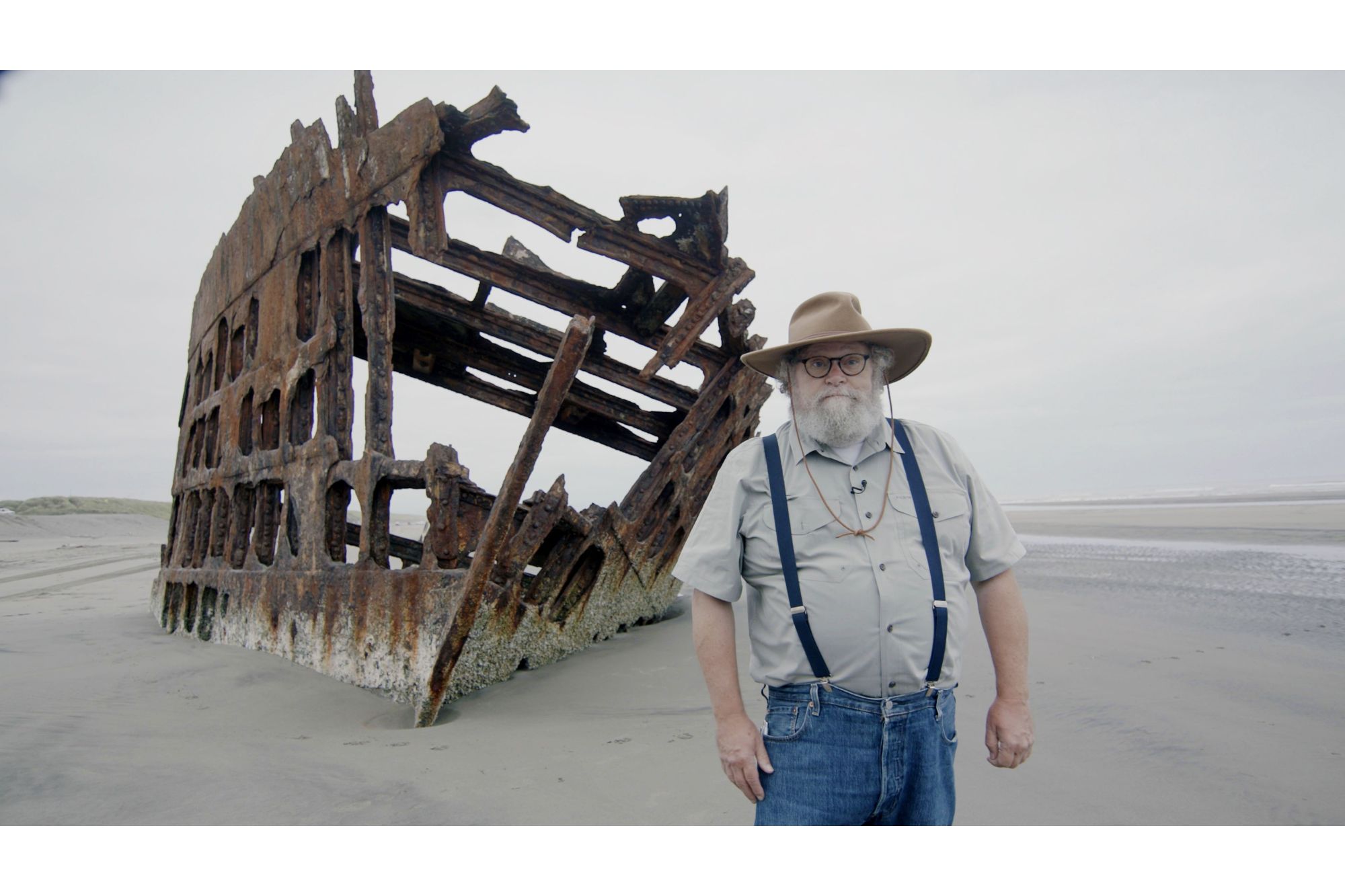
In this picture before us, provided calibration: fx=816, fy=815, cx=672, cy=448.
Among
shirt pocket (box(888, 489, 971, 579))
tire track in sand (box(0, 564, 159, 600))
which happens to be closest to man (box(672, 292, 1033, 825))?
shirt pocket (box(888, 489, 971, 579))

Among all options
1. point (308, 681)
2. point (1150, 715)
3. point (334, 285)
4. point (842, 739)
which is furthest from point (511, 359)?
point (842, 739)

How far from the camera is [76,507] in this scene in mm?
40156

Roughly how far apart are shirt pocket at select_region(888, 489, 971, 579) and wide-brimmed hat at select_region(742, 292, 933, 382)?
41 cm

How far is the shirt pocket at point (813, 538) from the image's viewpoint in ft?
Answer: 5.97

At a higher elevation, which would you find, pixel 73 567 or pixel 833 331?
pixel 833 331

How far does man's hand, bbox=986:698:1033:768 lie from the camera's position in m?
1.87

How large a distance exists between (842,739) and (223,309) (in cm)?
760

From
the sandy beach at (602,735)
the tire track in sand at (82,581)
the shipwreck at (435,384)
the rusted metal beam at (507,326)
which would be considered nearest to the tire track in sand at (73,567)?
the tire track in sand at (82,581)

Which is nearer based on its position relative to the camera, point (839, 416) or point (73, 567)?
point (839, 416)

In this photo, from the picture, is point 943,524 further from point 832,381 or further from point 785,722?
point 785,722

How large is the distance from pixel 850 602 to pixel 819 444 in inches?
15.2

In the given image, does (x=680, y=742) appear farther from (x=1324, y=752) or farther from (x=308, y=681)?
(x=1324, y=752)

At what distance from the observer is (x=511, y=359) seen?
746 cm

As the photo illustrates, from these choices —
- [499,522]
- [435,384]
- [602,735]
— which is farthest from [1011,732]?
[435,384]
